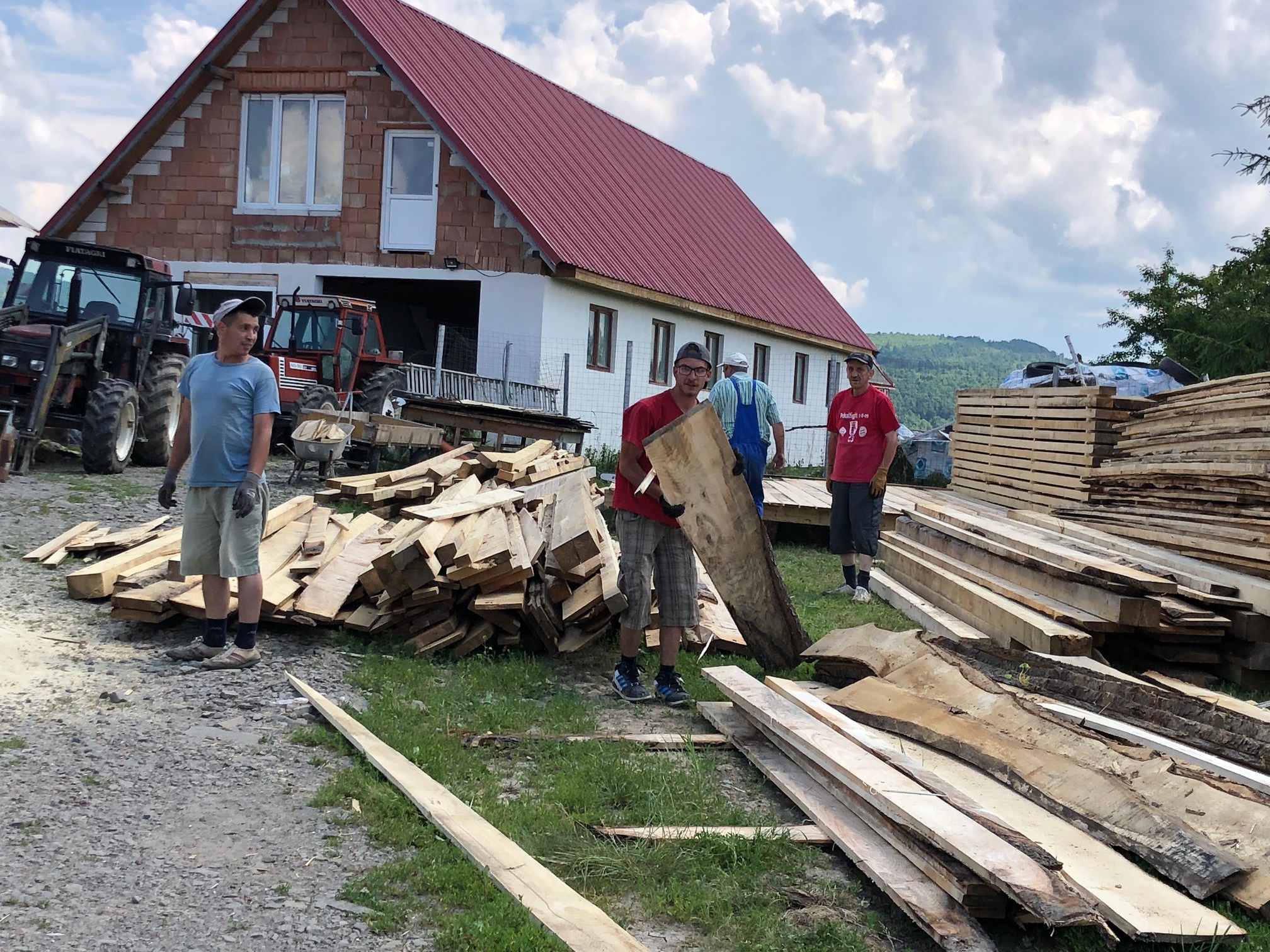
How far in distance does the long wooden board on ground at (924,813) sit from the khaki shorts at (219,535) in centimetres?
273

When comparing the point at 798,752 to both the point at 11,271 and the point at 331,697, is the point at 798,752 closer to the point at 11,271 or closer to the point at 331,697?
the point at 331,697

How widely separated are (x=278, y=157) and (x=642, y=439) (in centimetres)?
1647

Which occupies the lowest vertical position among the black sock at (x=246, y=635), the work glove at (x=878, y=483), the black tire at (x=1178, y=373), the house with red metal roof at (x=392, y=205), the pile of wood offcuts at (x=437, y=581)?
the black sock at (x=246, y=635)

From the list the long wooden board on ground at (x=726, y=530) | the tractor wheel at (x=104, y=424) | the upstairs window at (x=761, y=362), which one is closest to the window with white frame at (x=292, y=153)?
the tractor wheel at (x=104, y=424)

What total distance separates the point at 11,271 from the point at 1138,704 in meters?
13.2

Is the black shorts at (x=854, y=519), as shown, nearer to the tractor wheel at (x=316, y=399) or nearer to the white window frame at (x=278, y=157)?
the tractor wheel at (x=316, y=399)

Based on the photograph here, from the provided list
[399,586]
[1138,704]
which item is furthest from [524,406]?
[1138,704]

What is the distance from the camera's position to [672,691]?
608 centimetres

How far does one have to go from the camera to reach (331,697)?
230 inches

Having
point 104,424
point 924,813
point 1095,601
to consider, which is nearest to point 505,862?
point 924,813

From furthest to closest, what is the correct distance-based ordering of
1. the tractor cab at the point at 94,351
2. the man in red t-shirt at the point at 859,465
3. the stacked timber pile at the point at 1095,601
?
1. the tractor cab at the point at 94,351
2. the man in red t-shirt at the point at 859,465
3. the stacked timber pile at the point at 1095,601

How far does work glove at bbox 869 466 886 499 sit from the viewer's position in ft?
29.9

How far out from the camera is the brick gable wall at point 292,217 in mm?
19156

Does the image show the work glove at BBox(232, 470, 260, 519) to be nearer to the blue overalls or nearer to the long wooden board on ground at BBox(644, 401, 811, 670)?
the long wooden board on ground at BBox(644, 401, 811, 670)
